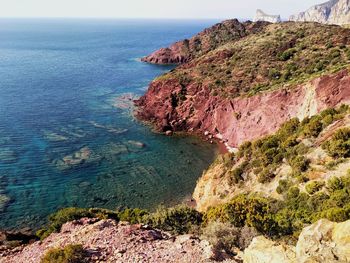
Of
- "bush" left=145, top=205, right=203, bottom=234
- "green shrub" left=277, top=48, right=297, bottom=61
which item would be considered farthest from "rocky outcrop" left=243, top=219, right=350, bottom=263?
"green shrub" left=277, top=48, right=297, bottom=61

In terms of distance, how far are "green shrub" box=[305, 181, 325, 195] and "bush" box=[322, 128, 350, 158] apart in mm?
3678

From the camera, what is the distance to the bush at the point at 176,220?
2672 centimetres

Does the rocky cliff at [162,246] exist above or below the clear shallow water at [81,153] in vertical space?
above

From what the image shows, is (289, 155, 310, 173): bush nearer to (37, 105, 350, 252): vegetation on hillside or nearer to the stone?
(37, 105, 350, 252): vegetation on hillside

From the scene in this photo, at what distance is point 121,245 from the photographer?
20.2m

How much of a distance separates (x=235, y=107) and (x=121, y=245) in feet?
158

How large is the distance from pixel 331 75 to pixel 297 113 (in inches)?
296

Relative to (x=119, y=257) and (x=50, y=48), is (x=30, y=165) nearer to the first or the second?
(x=119, y=257)

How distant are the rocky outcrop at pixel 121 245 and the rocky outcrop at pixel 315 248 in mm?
3837

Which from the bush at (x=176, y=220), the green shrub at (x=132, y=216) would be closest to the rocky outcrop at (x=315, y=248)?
the bush at (x=176, y=220)

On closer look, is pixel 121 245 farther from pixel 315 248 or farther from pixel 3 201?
pixel 3 201

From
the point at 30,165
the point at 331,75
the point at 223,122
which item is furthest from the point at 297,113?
the point at 30,165

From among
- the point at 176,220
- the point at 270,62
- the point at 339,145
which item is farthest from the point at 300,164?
the point at 270,62

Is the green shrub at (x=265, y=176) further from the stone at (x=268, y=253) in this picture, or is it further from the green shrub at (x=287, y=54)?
the green shrub at (x=287, y=54)
